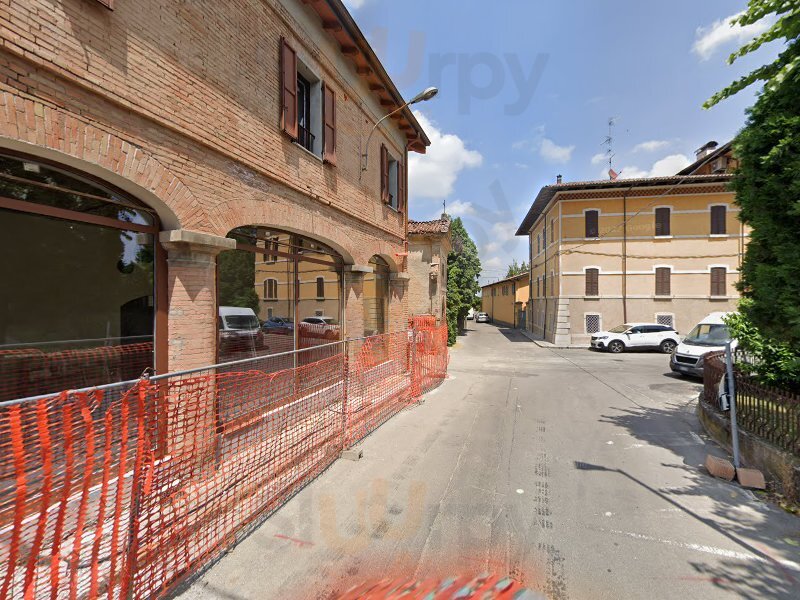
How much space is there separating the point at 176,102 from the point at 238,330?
3.18 metres

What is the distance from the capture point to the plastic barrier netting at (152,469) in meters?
2.26

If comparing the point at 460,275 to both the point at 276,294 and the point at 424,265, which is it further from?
the point at 276,294

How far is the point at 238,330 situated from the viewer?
558 centimetres

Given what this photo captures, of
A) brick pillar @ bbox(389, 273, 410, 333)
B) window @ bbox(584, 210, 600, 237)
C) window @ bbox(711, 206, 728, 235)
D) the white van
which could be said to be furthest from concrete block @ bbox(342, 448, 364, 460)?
window @ bbox(711, 206, 728, 235)

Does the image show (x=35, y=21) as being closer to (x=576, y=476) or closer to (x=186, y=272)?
(x=186, y=272)

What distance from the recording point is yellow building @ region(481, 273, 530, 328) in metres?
37.8

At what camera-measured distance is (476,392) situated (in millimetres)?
9305

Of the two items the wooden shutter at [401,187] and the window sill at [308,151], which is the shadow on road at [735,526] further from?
the wooden shutter at [401,187]

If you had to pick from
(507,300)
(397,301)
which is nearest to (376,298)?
(397,301)

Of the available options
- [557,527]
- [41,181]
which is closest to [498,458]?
[557,527]

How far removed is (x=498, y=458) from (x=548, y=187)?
2081 cm

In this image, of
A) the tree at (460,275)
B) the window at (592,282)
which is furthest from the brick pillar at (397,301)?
the window at (592,282)

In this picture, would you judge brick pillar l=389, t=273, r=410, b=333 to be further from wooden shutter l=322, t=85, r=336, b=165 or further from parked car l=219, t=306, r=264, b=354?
parked car l=219, t=306, r=264, b=354

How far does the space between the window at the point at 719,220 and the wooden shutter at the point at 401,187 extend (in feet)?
66.1
